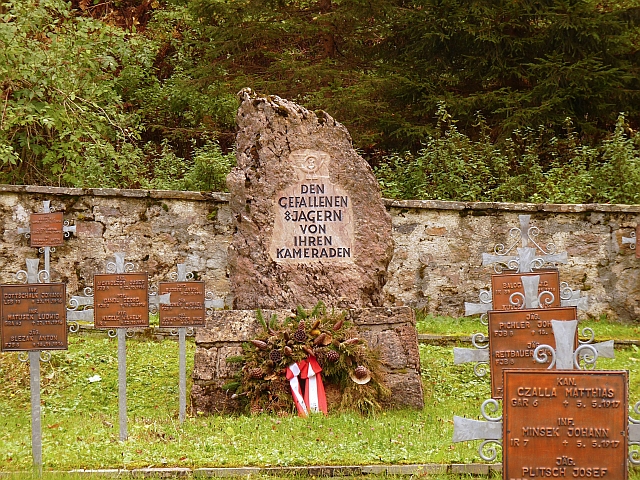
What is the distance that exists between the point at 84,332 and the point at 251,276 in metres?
3.79

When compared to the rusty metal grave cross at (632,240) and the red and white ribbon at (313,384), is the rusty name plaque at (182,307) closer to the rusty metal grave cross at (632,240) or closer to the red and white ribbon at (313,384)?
the red and white ribbon at (313,384)

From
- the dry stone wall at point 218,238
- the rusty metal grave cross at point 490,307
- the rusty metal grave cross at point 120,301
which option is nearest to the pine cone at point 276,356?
the rusty metal grave cross at point 120,301

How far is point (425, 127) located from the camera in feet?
52.4

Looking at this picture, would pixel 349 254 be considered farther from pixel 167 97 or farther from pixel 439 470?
pixel 167 97

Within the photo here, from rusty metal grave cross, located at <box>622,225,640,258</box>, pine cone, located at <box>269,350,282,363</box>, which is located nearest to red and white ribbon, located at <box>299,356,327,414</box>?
pine cone, located at <box>269,350,282,363</box>

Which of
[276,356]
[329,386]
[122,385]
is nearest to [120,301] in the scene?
[122,385]

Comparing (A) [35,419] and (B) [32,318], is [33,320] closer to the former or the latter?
(B) [32,318]

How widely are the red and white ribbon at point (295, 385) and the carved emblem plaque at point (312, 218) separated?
1506 mm

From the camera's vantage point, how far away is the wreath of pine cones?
859 centimetres

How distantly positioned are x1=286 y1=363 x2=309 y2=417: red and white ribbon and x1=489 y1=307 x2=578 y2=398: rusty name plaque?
189 cm

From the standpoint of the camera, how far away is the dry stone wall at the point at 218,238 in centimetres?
1334

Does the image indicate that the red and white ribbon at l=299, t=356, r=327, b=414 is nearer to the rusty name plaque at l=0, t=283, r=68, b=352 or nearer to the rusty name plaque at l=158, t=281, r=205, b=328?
the rusty name plaque at l=158, t=281, r=205, b=328

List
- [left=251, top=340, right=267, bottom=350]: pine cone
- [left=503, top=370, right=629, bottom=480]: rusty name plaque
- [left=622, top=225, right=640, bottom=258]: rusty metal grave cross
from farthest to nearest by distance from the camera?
[left=622, top=225, right=640, bottom=258]: rusty metal grave cross
[left=251, top=340, right=267, bottom=350]: pine cone
[left=503, top=370, right=629, bottom=480]: rusty name plaque

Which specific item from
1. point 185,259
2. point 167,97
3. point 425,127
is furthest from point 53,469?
point 167,97
